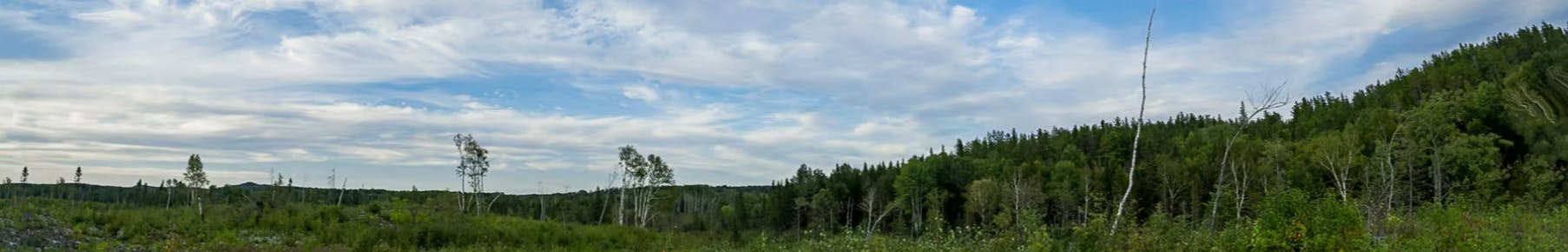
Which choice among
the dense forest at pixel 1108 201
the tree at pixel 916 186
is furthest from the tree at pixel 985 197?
the tree at pixel 916 186

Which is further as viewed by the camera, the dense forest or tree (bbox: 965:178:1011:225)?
tree (bbox: 965:178:1011:225)

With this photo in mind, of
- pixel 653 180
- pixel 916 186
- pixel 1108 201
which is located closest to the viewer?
pixel 1108 201

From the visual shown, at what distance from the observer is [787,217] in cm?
8662

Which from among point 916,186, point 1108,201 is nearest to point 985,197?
point 916,186

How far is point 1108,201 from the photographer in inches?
1528

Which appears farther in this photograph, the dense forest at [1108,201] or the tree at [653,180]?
the tree at [653,180]

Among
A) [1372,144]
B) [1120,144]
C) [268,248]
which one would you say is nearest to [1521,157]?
[1372,144]

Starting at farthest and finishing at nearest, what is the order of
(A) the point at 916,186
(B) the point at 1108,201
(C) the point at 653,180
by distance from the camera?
(A) the point at 916,186, (C) the point at 653,180, (B) the point at 1108,201

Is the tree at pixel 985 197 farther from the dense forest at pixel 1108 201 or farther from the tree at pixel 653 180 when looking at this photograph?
the tree at pixel 653 180

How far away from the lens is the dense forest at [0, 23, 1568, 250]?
1388 centimetres

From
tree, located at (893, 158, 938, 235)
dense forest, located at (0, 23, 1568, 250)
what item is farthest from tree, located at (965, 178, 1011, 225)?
tree, located at (893, 158, 938, 235)

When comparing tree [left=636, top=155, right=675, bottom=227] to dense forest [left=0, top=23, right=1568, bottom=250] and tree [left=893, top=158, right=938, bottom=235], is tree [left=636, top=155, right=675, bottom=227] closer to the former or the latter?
dense forest [left=0, top=23, right=1568, bottom=250]

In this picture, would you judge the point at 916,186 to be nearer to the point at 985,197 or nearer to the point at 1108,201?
the point at 985,197

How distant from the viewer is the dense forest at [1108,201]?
13.9 metres
